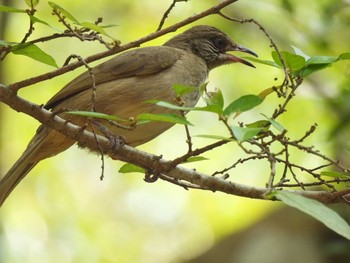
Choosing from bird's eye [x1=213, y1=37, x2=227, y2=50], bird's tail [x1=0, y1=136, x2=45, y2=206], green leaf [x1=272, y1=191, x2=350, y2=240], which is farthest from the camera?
bird's eye [x1=213, y1=37, x2=227, y2=50]

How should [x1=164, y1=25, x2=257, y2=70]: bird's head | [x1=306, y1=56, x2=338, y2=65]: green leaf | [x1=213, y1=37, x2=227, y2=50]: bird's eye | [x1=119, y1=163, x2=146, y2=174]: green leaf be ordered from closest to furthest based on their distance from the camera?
[x1=306, y1=56, x2=338, y2=65]: green leaf < [x1=119, y1=163, x2=146, y2=174]: green leaf < [x1=164, y1=25, x2=257, y2=70]: bird's head < [x1=213, y1=37, x2=227, y2=50]: bird's eye

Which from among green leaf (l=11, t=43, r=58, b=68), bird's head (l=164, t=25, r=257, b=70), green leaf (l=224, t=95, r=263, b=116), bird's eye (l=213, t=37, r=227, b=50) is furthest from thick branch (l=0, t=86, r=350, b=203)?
bird's eye (l=213, t=37, r=227, b=50)

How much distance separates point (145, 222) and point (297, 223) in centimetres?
571

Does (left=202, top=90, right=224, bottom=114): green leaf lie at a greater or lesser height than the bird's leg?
lesser

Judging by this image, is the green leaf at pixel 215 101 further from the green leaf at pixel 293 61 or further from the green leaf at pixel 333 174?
the green leaf at pixel 333 174

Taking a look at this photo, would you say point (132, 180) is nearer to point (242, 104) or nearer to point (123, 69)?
point (123, 69)

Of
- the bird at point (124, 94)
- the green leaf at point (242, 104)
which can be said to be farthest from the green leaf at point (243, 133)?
the bird at point (124, 94)

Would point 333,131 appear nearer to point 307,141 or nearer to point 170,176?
point 170,176

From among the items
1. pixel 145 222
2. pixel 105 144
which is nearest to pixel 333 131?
pixel 105 144

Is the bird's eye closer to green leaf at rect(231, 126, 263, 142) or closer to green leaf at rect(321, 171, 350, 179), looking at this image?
green leaf at rect(321, 171, 350, 179)

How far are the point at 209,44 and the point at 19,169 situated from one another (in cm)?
191

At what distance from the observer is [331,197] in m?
3.26

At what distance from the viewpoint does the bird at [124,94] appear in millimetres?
4699

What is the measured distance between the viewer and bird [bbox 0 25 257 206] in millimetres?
4699
